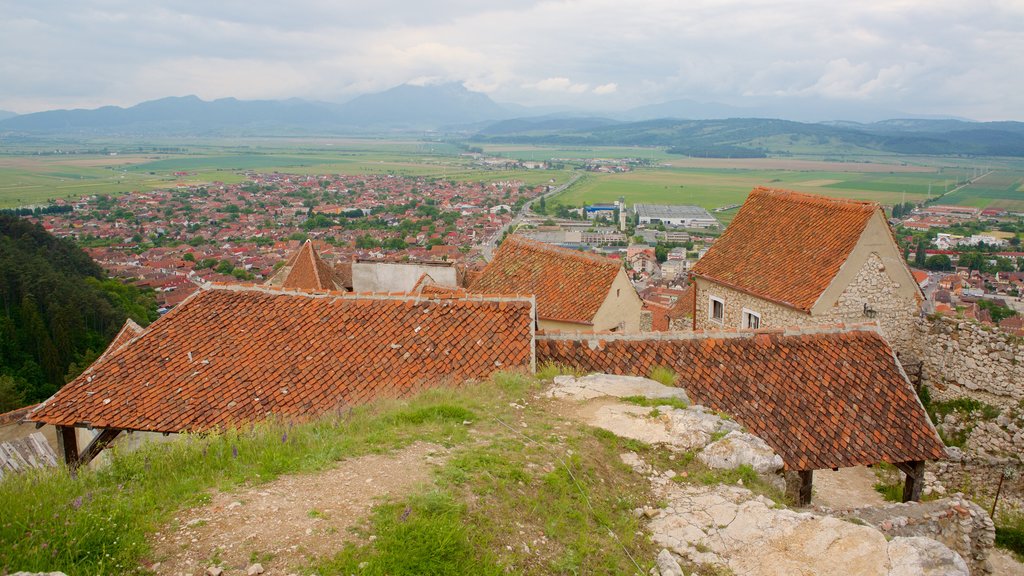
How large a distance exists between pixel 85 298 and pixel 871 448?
51174 mm

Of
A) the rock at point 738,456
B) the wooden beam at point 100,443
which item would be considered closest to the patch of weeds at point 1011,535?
the rock at point 738,456

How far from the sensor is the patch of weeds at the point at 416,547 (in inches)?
191

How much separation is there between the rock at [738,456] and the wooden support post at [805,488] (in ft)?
7.73

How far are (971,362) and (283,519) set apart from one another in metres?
14.5

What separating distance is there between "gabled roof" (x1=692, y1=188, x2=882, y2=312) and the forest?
34.4 metres

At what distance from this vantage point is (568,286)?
18.1 meters

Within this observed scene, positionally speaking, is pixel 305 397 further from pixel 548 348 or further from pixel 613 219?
pixel 613 219

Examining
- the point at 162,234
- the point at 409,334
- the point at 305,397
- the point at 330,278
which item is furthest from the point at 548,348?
the point at 162,234

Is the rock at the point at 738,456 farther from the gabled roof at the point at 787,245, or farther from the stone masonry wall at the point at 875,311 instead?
the gabled roof at the point at 787,245

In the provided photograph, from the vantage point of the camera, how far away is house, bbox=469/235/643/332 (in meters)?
17.3

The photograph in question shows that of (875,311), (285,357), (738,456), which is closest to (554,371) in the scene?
(738,456)

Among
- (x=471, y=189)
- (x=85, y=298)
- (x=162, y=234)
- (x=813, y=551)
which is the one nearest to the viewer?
(x=813, y=551)

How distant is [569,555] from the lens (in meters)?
5.56

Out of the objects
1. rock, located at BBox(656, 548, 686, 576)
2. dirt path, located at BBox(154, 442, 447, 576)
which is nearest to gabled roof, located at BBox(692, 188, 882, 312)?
rock, located at BBox(656, 548, 686, 576)
